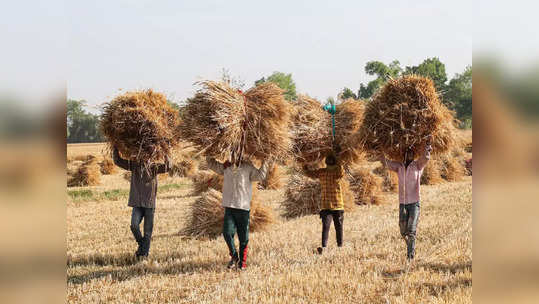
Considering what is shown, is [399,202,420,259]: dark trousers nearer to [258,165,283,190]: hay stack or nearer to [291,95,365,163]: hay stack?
[291,95,365,163]: hay stack

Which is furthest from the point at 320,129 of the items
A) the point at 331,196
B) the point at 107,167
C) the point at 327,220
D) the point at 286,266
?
the point at 107,167

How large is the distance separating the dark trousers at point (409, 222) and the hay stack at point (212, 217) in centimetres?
Answer: 346

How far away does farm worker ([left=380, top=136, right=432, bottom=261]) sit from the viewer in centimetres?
684

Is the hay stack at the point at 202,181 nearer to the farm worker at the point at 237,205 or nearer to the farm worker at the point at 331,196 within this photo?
the farm worker at the point at 331,196

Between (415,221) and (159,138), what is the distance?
13.3 ft

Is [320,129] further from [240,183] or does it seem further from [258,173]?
[240,183]

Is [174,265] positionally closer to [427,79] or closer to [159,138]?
[159,138]

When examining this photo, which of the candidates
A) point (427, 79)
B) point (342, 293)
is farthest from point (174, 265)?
point (427, 79)

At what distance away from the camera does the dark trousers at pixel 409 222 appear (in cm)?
689

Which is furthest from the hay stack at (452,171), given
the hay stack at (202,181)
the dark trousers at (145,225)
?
the dark trousers at (145,225)
